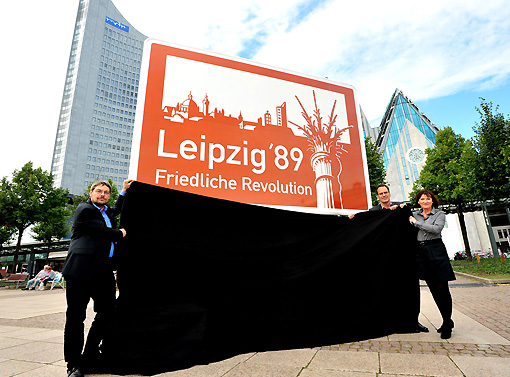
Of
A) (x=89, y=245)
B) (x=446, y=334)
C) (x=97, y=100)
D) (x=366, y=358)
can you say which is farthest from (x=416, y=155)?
(x=97, y=100)

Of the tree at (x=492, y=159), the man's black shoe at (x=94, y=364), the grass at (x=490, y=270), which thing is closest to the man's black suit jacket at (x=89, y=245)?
the man's black shoe at (x=94, y=364)

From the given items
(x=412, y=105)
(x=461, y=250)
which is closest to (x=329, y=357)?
(x=461, y=250)

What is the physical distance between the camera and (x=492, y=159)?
44.3ft

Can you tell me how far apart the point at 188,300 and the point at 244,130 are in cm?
235

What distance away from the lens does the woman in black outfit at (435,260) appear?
3.32m

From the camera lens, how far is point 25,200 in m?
19.1

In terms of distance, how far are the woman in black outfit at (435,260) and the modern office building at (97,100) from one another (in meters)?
105

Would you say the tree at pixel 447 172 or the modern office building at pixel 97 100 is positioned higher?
the modern office building at pixel 97 100

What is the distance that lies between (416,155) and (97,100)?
105 m

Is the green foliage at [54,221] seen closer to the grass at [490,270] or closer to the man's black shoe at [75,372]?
the man's black shoe at [75,372]

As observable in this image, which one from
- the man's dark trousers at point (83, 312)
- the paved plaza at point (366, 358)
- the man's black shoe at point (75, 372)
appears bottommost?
the paved plaza at point (366, 358)

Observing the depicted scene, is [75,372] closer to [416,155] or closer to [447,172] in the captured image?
[447,172]

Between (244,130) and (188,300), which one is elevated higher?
(244,130)

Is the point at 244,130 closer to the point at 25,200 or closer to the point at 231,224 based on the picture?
the point at 231,224
